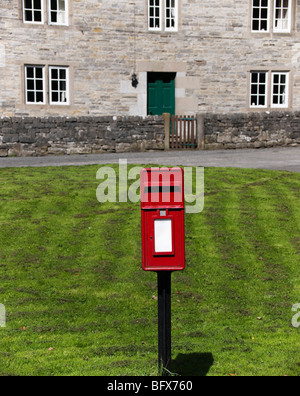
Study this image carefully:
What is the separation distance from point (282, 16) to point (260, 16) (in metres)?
1.07

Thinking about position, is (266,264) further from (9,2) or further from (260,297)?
(9,2)

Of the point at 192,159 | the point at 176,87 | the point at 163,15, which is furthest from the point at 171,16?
the point at 192,159

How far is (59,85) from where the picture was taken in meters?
24.1

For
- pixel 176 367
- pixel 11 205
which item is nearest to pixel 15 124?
pixel 11 205

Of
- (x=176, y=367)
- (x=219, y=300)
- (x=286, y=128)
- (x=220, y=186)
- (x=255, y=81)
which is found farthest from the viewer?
(x=255, y=81)

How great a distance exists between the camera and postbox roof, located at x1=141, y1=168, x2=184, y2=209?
4.45 m

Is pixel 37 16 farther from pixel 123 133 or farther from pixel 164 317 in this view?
pixel 164 317

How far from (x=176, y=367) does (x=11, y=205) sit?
6.94 metres

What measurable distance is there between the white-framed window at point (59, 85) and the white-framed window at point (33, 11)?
Result: 6.30 feet

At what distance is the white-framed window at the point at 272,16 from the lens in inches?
1019

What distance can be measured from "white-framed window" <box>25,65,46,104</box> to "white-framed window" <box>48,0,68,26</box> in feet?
6.16

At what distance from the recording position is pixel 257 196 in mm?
11977

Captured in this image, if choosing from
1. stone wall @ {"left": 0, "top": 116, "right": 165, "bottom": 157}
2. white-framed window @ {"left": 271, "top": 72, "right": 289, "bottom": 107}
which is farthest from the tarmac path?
white-framed window @ {"left": 271, "top": 72, "right": 289, "bottom": 107}

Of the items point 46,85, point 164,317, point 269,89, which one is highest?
point 46,85
